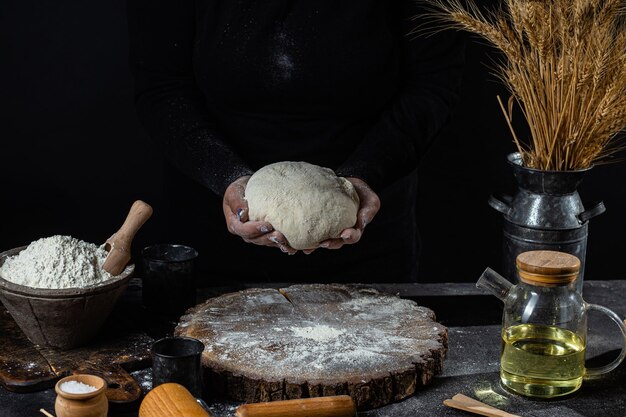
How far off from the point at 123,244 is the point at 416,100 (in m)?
0.96

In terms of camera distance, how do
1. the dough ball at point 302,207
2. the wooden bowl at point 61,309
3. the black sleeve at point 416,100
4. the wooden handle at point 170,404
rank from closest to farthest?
1. the wooden handle at point 170,404
2. the wooden bowl at point 61,309
3. the dough ball at point 302,207
4. the black sleeve at point 416,100

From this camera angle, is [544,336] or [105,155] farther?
A: [105,155]

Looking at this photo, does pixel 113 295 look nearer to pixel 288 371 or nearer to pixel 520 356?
pixel 288 371

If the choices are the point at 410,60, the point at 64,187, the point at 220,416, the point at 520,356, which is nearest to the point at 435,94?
the point at 410,60

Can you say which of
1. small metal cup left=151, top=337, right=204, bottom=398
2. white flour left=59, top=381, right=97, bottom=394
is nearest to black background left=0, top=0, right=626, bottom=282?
small metal cup left=151, top=337, right=204, bottom=398

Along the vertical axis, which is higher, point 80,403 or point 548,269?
point 548,269

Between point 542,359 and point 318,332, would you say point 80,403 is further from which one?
point 542,359

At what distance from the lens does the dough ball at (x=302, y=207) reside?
1972 millimetres

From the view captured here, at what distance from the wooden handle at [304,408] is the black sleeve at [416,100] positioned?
0.87m

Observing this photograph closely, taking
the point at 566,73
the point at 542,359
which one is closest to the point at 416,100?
the point at 566,73

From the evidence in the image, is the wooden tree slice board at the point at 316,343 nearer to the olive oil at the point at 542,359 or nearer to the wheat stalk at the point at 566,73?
the olive oil at the point at 542,359

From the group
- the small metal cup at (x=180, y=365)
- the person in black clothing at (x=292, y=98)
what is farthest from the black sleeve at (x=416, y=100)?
the small metal cup at (x=180, y=365)

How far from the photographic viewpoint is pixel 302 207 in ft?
6.49

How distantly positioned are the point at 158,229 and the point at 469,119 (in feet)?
3.85
